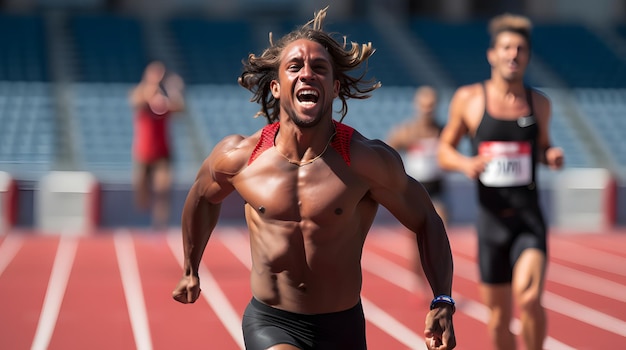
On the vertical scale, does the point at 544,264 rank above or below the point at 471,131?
below

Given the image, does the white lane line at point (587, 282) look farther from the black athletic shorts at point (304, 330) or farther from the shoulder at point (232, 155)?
the shoulder at point (232, 155)

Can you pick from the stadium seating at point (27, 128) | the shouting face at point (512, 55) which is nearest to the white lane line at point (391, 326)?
the shouting face at point (512, 55)

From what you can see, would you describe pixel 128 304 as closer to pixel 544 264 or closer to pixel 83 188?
pixel 544 264

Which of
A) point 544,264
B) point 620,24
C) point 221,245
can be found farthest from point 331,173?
point 620,24

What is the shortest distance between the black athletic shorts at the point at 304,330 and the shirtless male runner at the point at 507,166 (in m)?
1.96

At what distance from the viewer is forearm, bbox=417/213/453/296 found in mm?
→ 3248

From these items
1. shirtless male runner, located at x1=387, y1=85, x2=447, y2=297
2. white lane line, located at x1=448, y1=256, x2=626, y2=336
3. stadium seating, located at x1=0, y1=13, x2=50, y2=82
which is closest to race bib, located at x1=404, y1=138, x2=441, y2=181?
shirtless male runner, located at x1=387, y1=85, x2=447, y2=297

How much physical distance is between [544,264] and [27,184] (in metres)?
9.93

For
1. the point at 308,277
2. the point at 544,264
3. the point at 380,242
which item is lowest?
the point at 380,242

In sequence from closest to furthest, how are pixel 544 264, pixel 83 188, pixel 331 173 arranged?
pixel 331 173 < pixel 544 264 < pixel 83 188

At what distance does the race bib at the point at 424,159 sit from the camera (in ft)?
28.0

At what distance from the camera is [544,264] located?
507 cm

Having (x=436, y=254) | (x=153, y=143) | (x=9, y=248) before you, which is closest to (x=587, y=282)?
(x=153, y=143)

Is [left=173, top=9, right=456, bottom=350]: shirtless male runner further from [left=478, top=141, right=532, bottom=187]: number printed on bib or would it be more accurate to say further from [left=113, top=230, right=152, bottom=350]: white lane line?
[left=113, top=230, right=152, bottom=350]: white lane line
